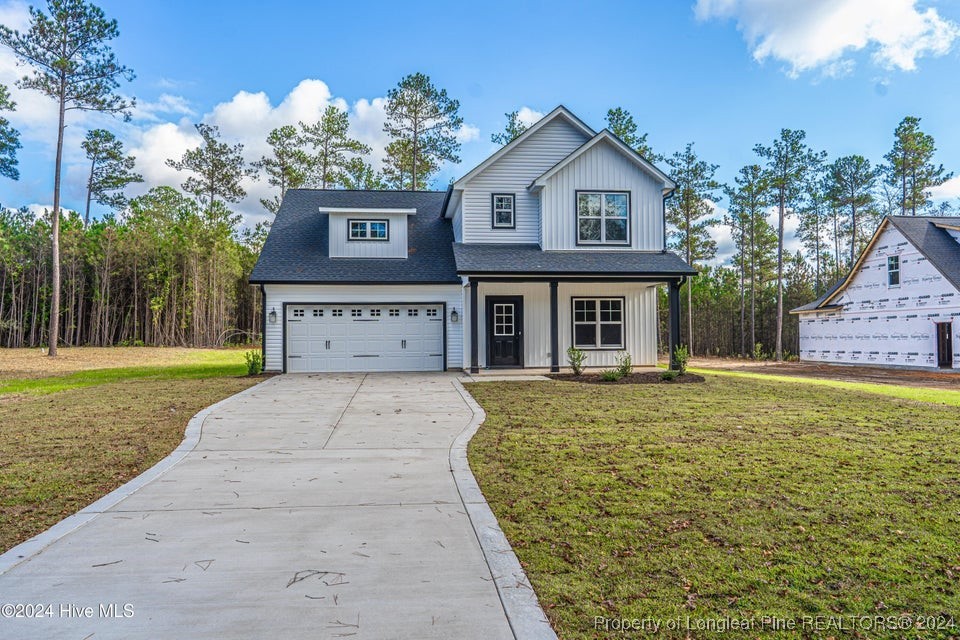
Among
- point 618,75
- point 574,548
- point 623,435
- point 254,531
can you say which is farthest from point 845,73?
point 254,531

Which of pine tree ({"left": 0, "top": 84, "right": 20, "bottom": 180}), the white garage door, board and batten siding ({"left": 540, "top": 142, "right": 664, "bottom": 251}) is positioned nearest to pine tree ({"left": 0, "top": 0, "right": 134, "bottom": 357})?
pine tree ({"left": 0, "top": 84, "right": 20, "bottom": 180})

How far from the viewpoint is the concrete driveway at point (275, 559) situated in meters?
2.49

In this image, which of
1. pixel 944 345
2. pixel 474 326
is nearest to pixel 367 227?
pixel 474 326

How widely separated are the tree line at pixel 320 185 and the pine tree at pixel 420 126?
56 millimetres

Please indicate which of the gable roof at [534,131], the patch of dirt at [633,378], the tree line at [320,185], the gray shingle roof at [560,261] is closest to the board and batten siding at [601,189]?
the gray shingle roof at [560,261]

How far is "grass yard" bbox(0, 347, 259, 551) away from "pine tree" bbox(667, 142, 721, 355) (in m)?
23.2

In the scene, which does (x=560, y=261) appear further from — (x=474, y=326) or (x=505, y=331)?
(x=474, y=326)

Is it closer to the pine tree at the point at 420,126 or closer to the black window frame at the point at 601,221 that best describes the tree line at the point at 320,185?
the pine tree at the point at 420,126

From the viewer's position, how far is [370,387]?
1132 cm

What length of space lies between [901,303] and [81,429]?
24751 millimetres

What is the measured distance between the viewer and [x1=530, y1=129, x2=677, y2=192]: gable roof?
15117 millimetres

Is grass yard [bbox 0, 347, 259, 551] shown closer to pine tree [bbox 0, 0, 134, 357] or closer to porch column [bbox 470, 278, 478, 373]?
porch column [bbox 470, 278, 478, 373]

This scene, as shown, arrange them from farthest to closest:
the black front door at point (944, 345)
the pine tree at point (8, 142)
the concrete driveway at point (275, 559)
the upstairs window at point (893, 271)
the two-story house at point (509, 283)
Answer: the pine tree at point (8, 142), the upstairs window at point (893, 271), the black front door at point (944, 345), the two-story house at point (509, 283), the concrete driveway at point (275, 559)

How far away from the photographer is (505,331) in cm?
1562
